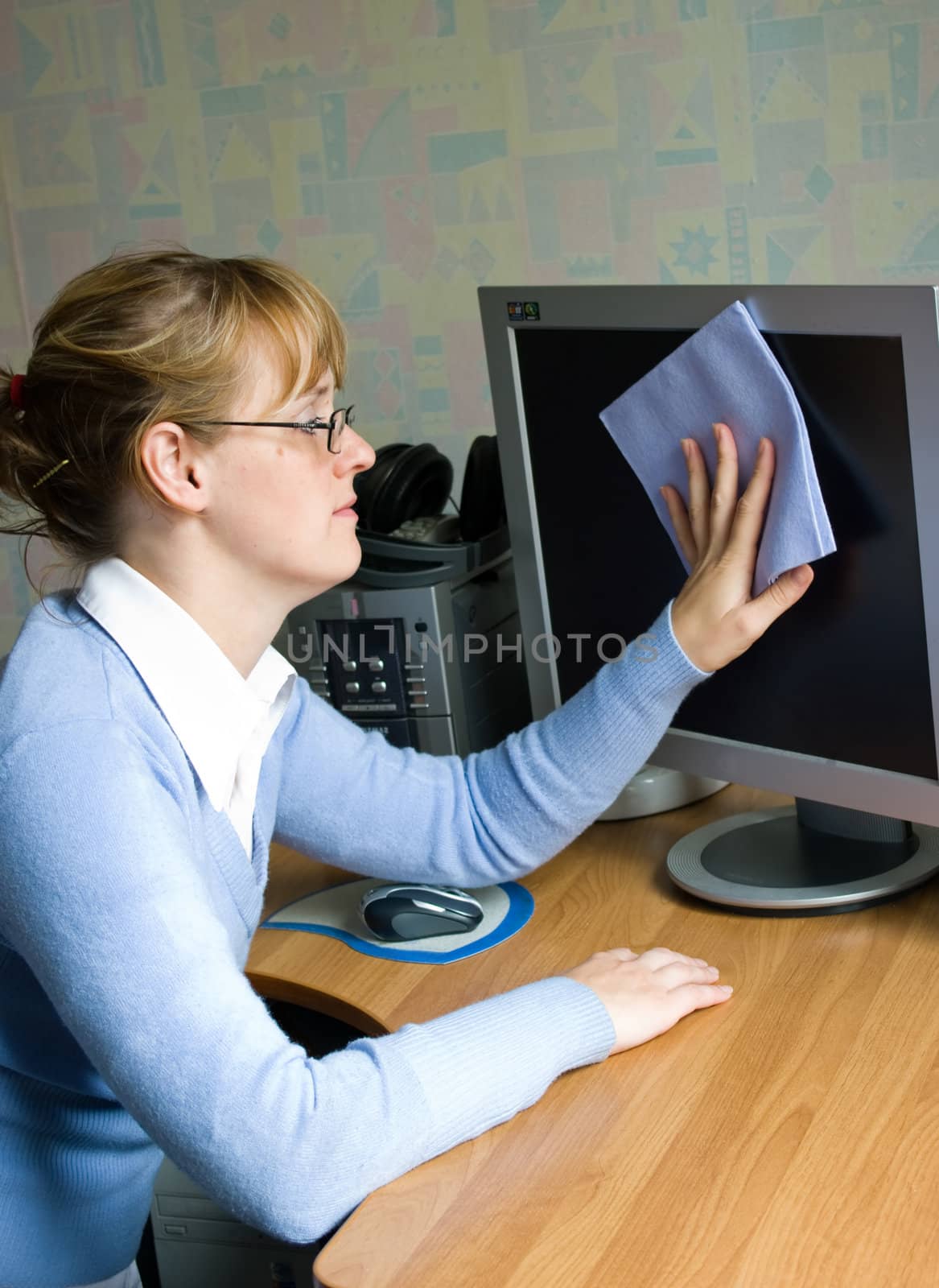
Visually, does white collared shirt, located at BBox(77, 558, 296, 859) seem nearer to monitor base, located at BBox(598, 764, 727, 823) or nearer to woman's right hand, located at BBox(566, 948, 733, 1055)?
woman's right hand, located at BBox(566, 948, 733, 1055)

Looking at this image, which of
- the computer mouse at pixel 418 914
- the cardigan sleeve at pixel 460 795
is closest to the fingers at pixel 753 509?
the cardigan sleeve at pixel 460 795

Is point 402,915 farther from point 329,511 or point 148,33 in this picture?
point 148,33

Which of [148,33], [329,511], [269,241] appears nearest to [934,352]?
[329,511]

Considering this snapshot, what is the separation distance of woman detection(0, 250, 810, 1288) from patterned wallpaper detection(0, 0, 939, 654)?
685mm

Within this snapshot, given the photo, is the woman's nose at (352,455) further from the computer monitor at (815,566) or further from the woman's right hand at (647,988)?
the woman's right hand at (647,988)

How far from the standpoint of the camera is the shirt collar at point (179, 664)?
1003 millimetres

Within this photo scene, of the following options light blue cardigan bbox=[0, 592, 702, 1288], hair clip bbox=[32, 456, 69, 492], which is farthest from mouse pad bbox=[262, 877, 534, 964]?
hair clip bbox=[32, 456, 69, 492]

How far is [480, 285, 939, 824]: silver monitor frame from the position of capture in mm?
970

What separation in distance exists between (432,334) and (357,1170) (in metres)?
1.28

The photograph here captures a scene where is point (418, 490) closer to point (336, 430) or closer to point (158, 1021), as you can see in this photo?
point (336, 430)

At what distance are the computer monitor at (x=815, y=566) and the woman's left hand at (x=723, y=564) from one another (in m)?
0.03

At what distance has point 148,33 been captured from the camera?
6.34 feet

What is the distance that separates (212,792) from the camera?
1.04m

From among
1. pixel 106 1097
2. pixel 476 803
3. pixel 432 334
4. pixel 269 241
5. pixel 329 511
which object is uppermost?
pixel 269 241
